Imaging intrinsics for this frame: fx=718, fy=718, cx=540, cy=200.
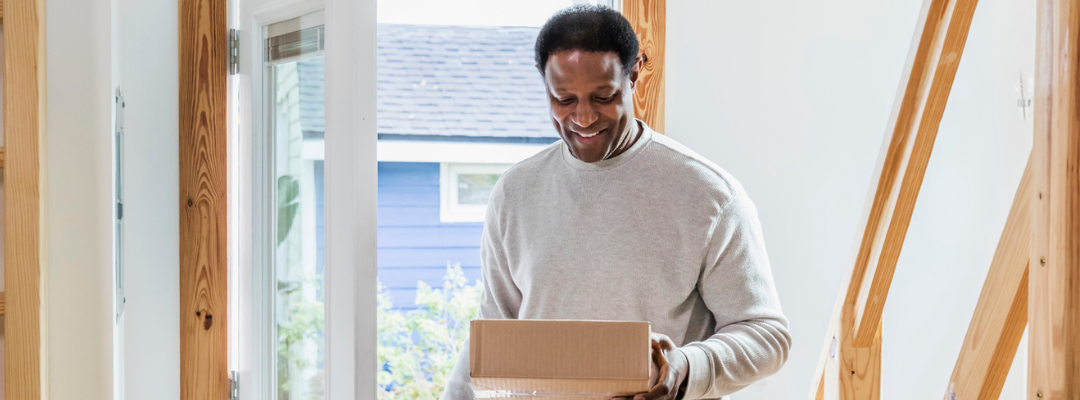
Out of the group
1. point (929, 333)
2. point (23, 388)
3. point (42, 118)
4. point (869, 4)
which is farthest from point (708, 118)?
point (23, 388)

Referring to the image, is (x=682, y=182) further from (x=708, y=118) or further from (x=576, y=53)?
(x=708, y=118)

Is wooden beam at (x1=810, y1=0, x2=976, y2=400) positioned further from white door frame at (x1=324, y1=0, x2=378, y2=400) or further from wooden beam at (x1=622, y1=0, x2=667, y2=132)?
white door frame at (x1=324, y1=0, x2=378, y2=400)

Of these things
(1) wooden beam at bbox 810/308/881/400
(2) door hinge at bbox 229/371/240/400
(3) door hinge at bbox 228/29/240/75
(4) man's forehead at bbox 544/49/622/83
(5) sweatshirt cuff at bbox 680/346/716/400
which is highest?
(3) door hinge at bbox 228/29/240/75

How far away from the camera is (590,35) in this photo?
1131 mm

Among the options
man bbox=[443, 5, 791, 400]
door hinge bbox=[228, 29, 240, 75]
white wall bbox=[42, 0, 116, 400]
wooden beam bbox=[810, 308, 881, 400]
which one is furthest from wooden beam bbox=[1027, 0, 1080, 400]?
door hinge bbox=[228, 29, 240, 75]

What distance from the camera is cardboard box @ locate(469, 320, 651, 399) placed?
0.77 m

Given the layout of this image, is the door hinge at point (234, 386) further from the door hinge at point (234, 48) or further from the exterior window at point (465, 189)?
the exterior window at point (465, 189)

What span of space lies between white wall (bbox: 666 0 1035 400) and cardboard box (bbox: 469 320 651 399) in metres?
1.14

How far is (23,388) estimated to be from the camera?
4.26 feet

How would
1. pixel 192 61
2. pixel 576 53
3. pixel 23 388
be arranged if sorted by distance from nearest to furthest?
pixel 576 53 < pixel 23 388 < pixel 192 61

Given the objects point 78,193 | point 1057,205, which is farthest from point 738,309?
point 78,193

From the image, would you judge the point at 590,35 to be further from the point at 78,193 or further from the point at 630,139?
the point at 78,193

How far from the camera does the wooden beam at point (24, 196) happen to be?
4.22ft

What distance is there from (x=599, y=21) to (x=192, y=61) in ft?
3.62
